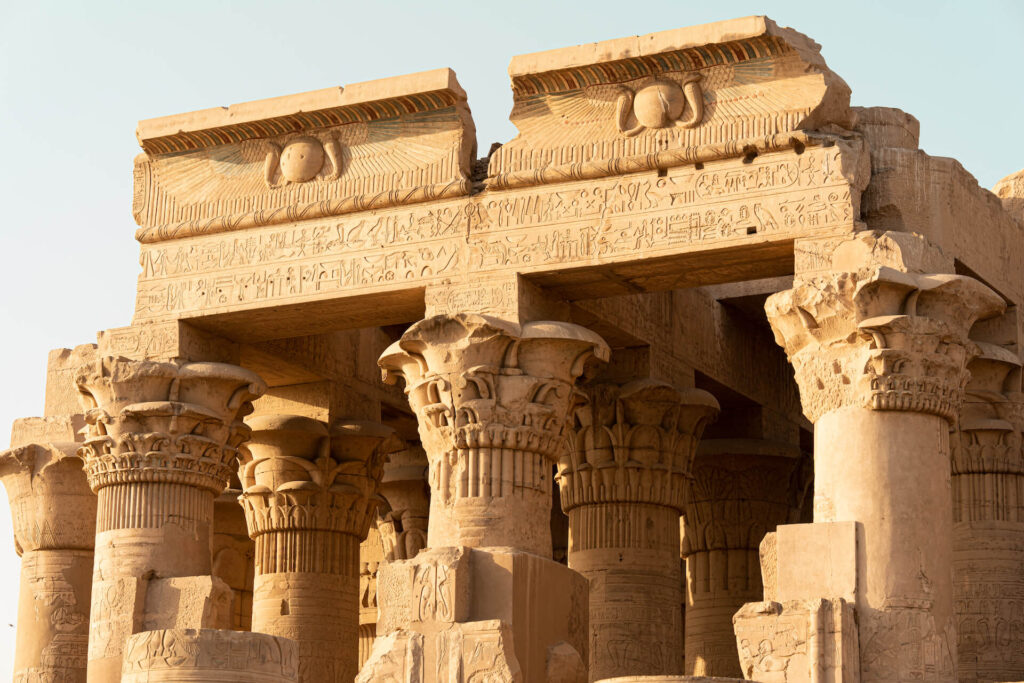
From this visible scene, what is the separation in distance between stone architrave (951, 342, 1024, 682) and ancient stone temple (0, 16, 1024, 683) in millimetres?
29

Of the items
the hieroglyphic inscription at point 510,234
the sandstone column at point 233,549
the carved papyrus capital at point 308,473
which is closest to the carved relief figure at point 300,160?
the hieroglyphic inscription at point 510,234

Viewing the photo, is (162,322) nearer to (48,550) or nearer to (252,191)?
(252,191)

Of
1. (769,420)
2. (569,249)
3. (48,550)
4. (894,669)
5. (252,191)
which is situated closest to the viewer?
(894,669)

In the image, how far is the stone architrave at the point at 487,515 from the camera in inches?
698

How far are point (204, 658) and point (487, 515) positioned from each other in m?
2.64

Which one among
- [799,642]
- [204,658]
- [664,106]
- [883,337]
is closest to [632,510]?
[664,106]

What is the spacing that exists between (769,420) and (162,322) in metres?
7.10

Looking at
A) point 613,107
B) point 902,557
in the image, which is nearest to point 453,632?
point 902,557

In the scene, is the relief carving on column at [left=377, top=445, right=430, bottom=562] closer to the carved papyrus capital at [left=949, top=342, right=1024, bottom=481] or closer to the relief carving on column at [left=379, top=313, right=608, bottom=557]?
the relief carving on column at [left=379, top=313, right=608, bottom=557]

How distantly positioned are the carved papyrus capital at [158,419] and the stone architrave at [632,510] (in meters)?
3.59

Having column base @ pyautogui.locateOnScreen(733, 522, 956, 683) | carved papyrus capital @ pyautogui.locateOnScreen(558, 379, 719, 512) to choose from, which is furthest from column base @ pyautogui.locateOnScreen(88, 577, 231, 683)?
column base @ pyautogui.locateOnScreen(733, 522, 956, 683)

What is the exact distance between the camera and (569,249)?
1883cm

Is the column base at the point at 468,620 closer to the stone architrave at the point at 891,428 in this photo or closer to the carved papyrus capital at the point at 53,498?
the stone architrave at the point at 891,428

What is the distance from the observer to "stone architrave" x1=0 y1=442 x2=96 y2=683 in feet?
73.0
